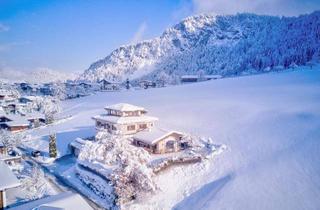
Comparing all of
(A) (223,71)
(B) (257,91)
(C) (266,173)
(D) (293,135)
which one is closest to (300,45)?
(A) (223,71)

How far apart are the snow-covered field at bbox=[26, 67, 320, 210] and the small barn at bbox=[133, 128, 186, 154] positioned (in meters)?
4.89

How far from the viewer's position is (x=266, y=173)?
30.0 m

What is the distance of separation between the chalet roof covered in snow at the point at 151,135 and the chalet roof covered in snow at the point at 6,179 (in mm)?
17398

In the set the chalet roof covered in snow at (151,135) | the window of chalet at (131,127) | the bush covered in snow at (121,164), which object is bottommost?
the bush covered in snow at (121,164)

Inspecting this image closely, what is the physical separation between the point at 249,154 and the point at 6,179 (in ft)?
80.4

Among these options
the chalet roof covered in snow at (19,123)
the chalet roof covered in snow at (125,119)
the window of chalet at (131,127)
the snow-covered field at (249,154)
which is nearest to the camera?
the snow-covered field at (249,154)

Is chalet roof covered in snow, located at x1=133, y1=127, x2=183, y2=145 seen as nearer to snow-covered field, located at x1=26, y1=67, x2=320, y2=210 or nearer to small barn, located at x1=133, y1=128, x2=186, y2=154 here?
small barn, located at x1=133, y1=128, x2=186, y2=154

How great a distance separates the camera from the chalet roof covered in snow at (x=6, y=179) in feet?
77.1

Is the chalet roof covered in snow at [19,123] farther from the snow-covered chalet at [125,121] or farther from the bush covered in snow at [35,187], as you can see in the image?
the bush covered in snow at [35,187]

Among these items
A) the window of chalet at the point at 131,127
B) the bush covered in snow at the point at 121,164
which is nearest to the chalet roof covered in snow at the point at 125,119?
the window of chalet at the point at 131,127

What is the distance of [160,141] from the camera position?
39375 millimetres

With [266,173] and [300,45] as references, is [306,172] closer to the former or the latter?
[266,173]

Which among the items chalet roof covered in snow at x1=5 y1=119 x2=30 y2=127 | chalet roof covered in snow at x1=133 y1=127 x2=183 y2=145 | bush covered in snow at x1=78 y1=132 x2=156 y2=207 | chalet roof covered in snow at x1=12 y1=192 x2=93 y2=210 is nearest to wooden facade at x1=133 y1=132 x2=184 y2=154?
chalet roof covered in snow at x1=133 y1=127 x2=183 y2=145

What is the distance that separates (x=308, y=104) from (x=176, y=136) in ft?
76.3
